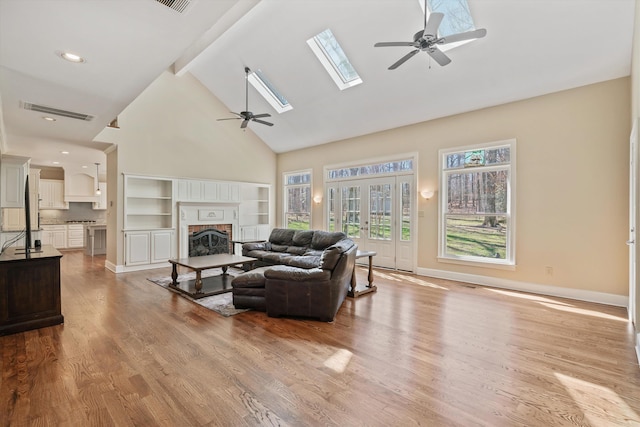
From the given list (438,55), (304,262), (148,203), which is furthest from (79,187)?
(438,55)

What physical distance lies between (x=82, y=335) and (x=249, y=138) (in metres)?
6.67

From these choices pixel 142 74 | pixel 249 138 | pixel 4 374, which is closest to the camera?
pixel 4 374

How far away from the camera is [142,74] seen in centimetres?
324

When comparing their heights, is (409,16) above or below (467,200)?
above

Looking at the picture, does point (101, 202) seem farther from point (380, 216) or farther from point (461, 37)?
point (461, 37)

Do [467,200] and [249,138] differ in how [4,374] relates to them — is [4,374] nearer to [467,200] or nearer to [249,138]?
[467,200]

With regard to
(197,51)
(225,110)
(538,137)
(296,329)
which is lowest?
(296,329)

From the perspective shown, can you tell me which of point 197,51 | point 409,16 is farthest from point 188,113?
point 409,16

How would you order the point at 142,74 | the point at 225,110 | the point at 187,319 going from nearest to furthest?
the point at 142,74 < the point at 187,319 < the point at 225,110

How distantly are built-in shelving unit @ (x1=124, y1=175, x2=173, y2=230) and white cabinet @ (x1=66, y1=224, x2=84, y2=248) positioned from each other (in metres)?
5.17

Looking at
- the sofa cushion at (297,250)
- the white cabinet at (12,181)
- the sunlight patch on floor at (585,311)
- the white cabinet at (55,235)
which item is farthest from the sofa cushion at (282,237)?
the white cabinet at (55,235)

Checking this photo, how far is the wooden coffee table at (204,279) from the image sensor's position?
4648mm

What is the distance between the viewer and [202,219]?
25.4ft

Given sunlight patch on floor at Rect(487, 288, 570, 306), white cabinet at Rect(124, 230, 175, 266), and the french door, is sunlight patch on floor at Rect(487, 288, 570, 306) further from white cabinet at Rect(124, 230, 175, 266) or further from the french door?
white cabinet at Rect(124, 230, 175, 266)
